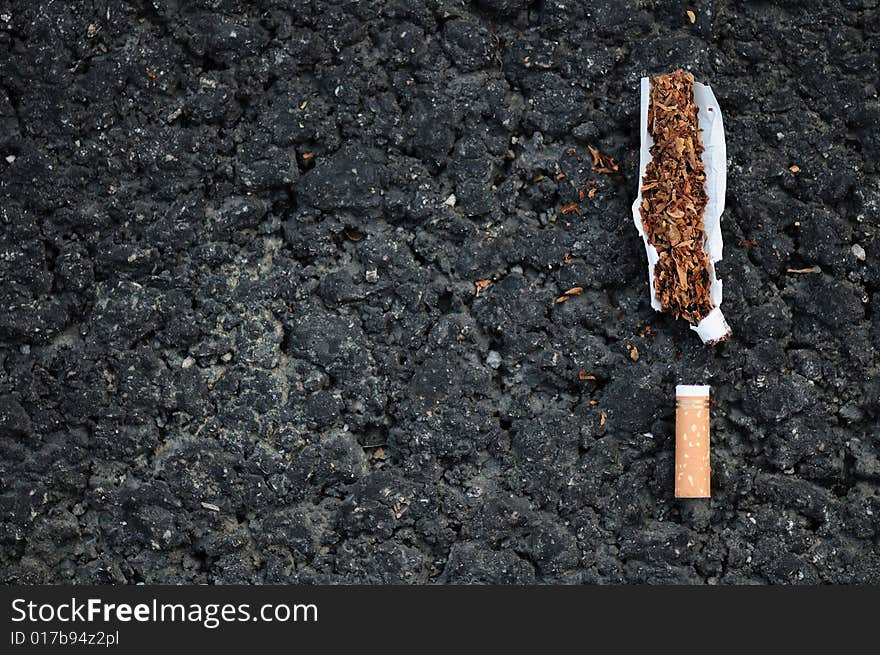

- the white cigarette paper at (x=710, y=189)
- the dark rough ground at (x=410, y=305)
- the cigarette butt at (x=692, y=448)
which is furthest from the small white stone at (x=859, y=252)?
the cigarette butt at (x=692, y=448)

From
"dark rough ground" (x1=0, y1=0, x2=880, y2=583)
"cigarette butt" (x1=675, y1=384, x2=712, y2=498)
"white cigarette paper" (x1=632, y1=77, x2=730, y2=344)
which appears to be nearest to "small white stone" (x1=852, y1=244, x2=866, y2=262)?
"dark rough ground" (x1=0, y1=0, x2=880, y2=583)

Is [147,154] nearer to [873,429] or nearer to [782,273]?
[782,273]

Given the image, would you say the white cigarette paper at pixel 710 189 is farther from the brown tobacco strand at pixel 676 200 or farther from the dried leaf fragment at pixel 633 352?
the dried leaf fragment at pixel 633 352

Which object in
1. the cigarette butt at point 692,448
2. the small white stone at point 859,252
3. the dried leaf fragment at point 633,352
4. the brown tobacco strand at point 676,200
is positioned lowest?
the cigarette butt at point 692,448

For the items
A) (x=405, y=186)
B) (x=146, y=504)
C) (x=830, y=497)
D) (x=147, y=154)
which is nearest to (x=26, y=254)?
(x=147, y=154)

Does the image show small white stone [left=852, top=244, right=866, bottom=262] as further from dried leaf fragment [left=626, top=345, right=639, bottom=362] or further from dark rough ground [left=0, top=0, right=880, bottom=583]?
dried leaf fragment [left=626, top=345, right=639, bottom=362]

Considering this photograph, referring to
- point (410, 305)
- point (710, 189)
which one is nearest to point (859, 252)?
point (710, 189)
